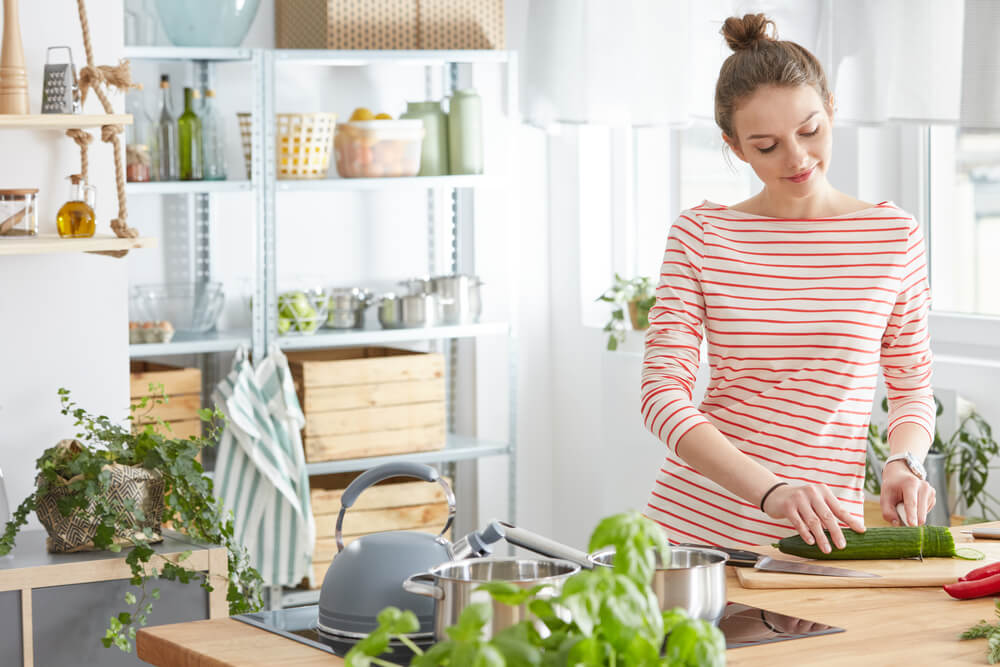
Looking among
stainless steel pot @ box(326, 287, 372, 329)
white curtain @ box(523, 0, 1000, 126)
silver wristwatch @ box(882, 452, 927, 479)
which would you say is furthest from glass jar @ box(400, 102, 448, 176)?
silver wristwatch @ box(882, 452, 927, 479)

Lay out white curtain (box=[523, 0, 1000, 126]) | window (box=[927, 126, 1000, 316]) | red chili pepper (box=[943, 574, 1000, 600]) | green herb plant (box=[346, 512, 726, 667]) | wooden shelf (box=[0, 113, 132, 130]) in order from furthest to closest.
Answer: window (box=[927, 126, 1000, 316]), white curtain (box=[523, 0, 1000, 126]), wooden shelf (box=[0, 113, 132, 130]), red chili pepper (box=[943, 574, 1000, 600]), green herb plant (box=[346, 512, 726, 667])

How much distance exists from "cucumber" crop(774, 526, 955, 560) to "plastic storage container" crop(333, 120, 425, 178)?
2618 mm

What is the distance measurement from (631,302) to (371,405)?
34.6 inches

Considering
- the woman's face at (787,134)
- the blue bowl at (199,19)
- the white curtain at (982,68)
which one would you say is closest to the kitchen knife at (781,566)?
the woman's face at (787,134)

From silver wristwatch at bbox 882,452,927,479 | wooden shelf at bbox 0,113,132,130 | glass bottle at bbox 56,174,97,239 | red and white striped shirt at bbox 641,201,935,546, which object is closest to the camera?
silver wristwatch at bbox 882,452,927,479

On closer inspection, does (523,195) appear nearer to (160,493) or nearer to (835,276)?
(160,493)

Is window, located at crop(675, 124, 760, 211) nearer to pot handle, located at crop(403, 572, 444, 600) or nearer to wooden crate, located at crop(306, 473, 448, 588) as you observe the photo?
wooden crate, located at crop(306, 473, 448, 588)

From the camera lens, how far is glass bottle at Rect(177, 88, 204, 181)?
3797 mm

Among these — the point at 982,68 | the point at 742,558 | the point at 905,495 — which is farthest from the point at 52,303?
the point at 982,68

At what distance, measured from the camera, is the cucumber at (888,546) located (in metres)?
1.64

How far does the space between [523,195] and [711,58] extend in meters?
1.32

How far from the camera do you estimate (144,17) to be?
12.6ft

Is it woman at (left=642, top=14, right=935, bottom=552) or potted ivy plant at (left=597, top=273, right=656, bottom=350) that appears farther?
potted ivy plant at (left=597, top=273, right=656, bottom=350)

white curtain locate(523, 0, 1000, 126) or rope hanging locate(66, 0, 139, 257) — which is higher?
white curtain locate(523, 0, 1000, 126)
